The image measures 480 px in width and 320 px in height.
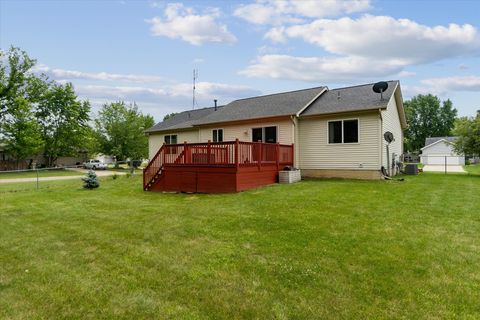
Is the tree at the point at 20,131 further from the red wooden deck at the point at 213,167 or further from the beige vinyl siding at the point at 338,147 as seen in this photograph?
the beige vinyl siding at the point at 338,147

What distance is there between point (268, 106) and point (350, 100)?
13.4ft

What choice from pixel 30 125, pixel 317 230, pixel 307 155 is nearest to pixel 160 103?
pixel 30 125

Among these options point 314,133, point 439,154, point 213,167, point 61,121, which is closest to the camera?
point 213,167

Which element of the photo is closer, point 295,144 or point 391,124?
point 295,144

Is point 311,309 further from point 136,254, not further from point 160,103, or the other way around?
point 160,103

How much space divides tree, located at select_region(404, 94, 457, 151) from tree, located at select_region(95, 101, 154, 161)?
56970 millimetres

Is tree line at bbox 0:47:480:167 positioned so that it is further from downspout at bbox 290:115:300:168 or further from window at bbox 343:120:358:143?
window at bbox 343:120:358:143

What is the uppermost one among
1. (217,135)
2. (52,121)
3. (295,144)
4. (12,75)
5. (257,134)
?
(12,75)

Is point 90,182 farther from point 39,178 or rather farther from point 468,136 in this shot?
point 468,136

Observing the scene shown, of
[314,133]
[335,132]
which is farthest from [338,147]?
[314,133]

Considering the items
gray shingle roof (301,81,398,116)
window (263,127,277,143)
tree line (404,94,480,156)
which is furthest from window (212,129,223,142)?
tree line (404,94,480,156)

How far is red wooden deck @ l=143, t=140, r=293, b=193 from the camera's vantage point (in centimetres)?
1034

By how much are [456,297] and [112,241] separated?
15.5ft

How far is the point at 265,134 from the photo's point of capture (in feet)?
49.6
